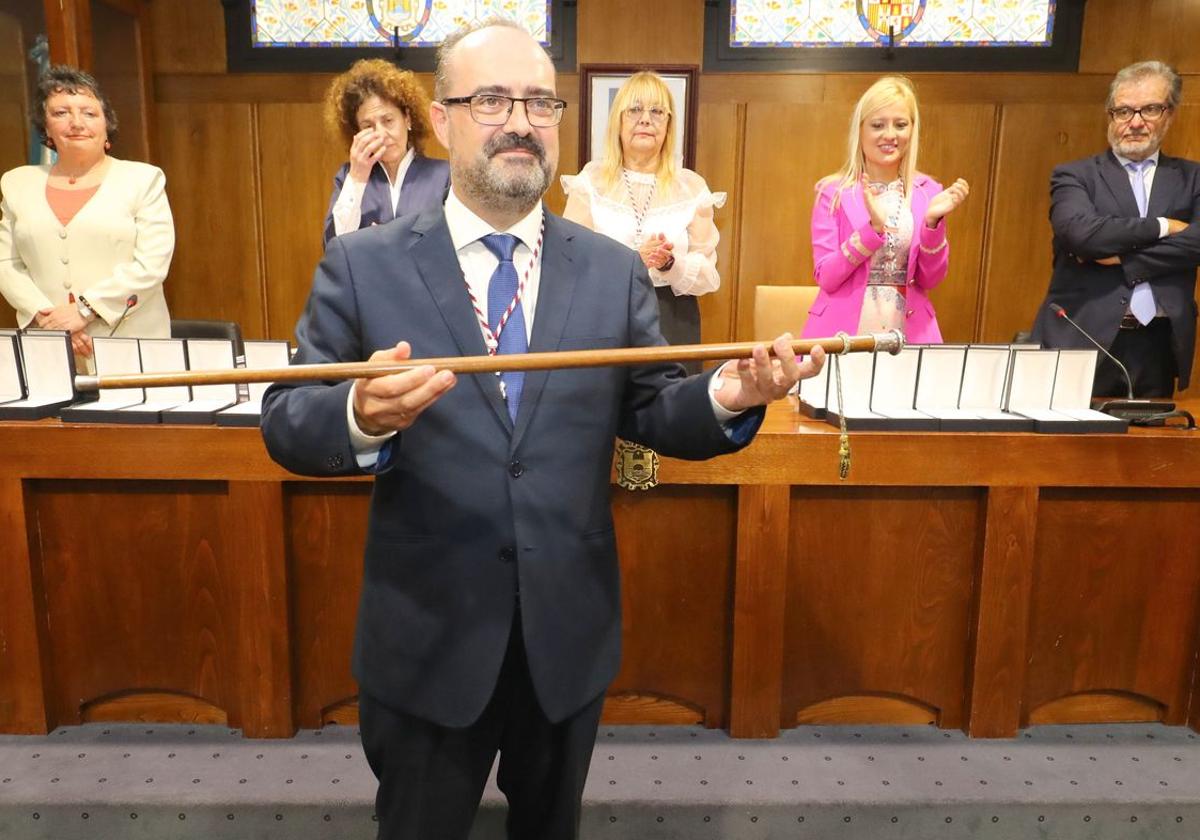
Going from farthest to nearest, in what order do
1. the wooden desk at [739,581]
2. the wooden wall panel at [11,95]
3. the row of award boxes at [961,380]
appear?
the wooden wall panel at [11,95]
the row of award boxes at [961,380]
the wooden desk at [739,581]

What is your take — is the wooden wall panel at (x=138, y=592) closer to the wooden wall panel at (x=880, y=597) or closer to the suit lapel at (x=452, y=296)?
the suit lapel at (x=452, y=296)

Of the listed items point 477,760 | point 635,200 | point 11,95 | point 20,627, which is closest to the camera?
point 477,760

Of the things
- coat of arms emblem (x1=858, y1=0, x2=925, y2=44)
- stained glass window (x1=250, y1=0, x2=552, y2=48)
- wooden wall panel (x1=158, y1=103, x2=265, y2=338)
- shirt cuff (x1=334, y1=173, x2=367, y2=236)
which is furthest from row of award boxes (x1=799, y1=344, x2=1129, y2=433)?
wooden wall panel (x1=158, y1=103, x2=265, y2=338)

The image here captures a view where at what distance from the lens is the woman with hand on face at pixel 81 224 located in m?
2.79

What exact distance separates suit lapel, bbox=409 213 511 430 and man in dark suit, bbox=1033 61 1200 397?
2.08 m

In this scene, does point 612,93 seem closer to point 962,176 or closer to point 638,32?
point 638,32

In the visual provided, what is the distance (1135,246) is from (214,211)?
450 cm

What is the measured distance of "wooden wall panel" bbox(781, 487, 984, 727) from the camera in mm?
2037

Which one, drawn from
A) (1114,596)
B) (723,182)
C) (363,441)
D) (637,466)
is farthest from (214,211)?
(1114,596)

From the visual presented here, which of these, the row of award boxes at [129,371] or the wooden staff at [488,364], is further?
the row of award boxes at [129,371]

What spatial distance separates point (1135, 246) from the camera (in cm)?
250

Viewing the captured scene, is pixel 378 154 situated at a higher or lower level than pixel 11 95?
lower

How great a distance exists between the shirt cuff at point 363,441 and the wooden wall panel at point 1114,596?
1.63 meters

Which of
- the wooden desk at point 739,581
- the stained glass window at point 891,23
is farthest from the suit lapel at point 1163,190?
the stained glass window at point 891,23
